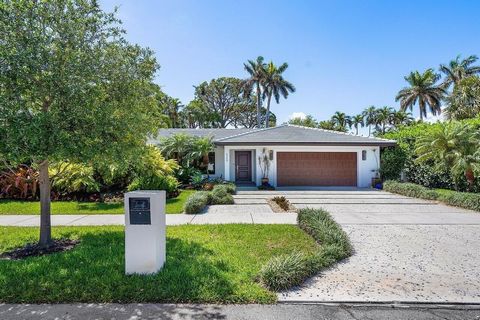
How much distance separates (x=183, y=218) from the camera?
27.9ft

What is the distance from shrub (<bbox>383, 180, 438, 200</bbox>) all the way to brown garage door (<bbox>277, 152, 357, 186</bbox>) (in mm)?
2560

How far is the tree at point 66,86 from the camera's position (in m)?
4.25

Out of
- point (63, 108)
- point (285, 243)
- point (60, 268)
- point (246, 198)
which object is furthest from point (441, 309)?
point (246, 198)

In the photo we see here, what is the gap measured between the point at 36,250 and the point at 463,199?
13110 mm

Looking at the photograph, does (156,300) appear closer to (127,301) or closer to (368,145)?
(127,301)

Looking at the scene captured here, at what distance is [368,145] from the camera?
16.4 meters

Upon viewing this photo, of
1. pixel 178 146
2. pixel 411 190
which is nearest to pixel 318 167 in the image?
pixel 411 190

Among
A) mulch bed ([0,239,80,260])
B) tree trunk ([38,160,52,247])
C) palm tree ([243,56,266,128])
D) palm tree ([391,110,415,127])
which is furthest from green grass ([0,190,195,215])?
palm tree ([391,110,415,127])

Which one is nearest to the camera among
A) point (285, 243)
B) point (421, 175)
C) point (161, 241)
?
point (161, 241)

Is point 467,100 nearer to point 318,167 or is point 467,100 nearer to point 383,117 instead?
point 318,167

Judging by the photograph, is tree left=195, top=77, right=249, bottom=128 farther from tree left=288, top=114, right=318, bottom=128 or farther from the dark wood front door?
the dark wood front door

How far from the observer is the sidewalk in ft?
26.0

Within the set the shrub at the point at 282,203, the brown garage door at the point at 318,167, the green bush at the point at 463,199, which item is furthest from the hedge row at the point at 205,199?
the green bush at the point at 463,199

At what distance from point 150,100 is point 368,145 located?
46.7ft
